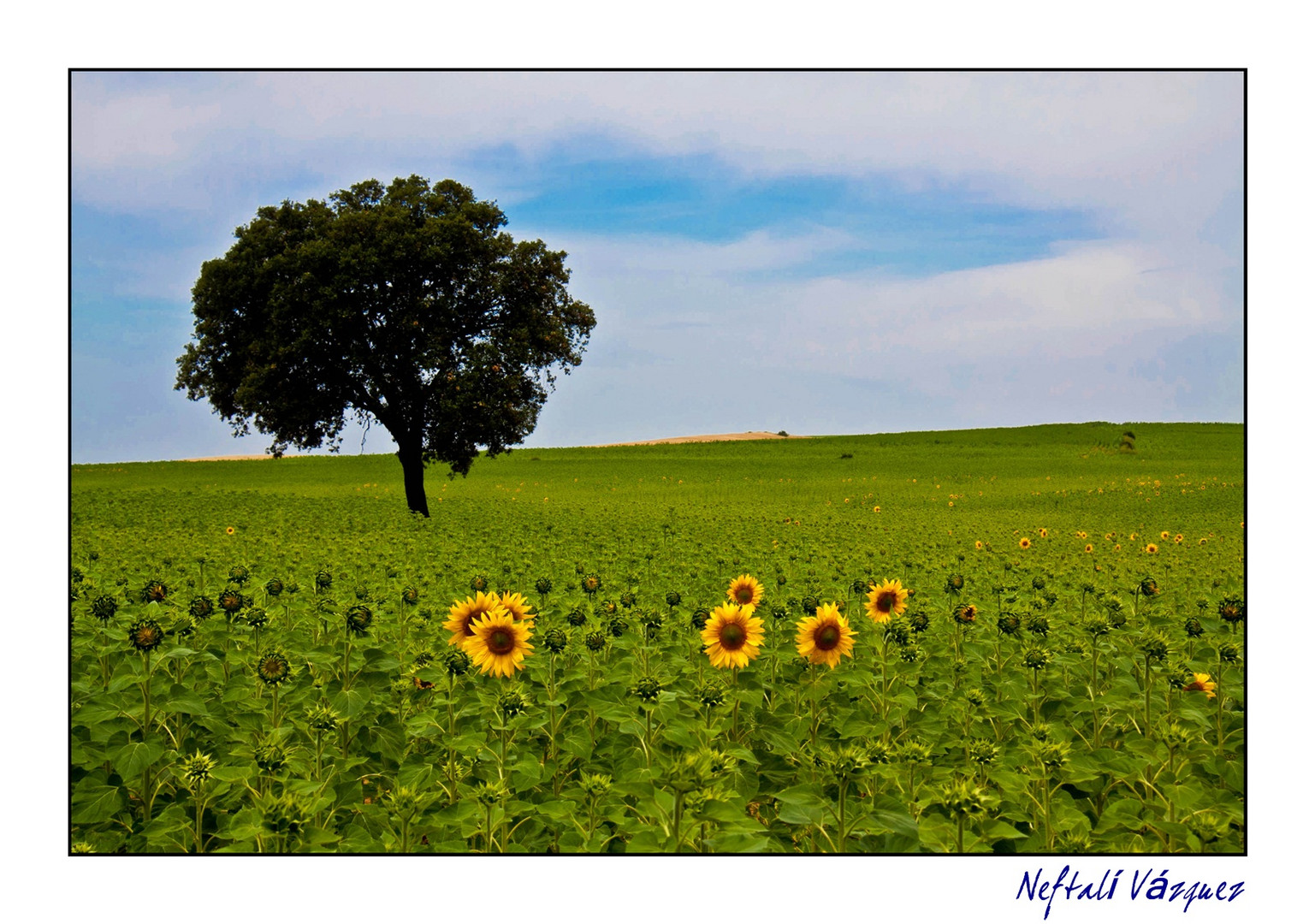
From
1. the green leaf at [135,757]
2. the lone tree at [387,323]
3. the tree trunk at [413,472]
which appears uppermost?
Result: the lone tree at [387,323]

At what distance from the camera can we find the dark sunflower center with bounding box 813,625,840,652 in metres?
4.87

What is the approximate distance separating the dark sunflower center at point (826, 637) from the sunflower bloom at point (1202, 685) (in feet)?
6.30

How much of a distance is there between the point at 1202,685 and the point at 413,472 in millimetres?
19806

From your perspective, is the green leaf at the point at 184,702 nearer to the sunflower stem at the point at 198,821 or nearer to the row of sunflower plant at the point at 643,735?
the row of sunflower plant at the point at 643,735

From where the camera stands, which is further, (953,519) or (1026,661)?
(953,519)

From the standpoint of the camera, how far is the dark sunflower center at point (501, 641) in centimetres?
445

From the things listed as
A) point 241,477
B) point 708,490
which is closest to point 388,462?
→ point 241,477

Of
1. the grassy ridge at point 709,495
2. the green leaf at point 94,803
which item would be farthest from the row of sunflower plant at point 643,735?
the grassy ridge at point 709,495

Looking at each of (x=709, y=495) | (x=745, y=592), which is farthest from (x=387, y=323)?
(x=745, y=592)

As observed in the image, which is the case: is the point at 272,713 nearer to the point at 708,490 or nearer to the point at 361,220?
the point at 361,220

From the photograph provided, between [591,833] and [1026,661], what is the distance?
2.71 metres

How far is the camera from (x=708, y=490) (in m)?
32.3

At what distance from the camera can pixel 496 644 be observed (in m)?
Answer: 4.46

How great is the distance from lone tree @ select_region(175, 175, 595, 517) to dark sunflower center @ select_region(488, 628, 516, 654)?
15.8 m
